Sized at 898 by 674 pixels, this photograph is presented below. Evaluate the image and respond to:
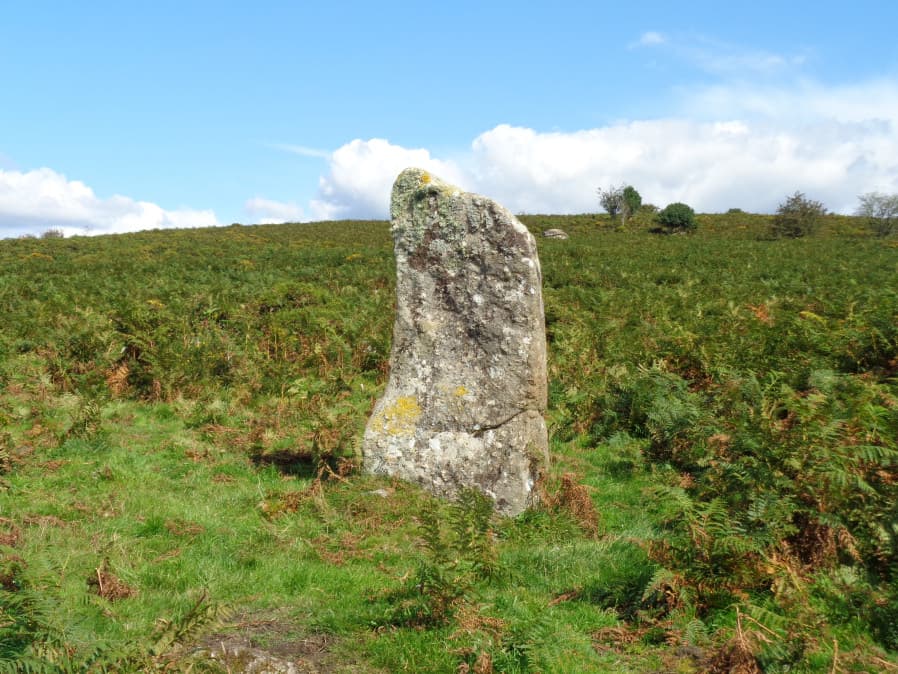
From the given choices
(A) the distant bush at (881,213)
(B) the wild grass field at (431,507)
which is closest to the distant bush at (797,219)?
(A) the distant bush at (881,213)

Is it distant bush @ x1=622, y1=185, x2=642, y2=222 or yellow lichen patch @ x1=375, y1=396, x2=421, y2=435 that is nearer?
yellow lichen patch @ x1=375, y1=396, x2=421, y2=435

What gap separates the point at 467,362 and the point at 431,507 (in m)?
1.74

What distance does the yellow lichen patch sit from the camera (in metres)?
7.69

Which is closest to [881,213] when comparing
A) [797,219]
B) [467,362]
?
[797,219]

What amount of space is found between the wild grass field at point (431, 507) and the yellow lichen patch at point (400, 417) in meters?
0.65

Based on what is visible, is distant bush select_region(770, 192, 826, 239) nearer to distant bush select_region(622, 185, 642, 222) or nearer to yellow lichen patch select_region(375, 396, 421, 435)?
distant bush select_region(622, 185, 642, 222)

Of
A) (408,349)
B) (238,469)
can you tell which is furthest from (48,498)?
(408,349)

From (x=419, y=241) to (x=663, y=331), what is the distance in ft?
23.9

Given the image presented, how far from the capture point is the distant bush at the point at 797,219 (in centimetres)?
5009

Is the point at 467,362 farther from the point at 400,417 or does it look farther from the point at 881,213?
the point at 881,213

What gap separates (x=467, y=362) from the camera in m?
7.63

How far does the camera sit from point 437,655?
176 inches

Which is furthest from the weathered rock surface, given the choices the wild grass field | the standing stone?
the standing stone

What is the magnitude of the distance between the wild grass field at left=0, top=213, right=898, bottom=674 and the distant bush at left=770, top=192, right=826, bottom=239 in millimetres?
39678
